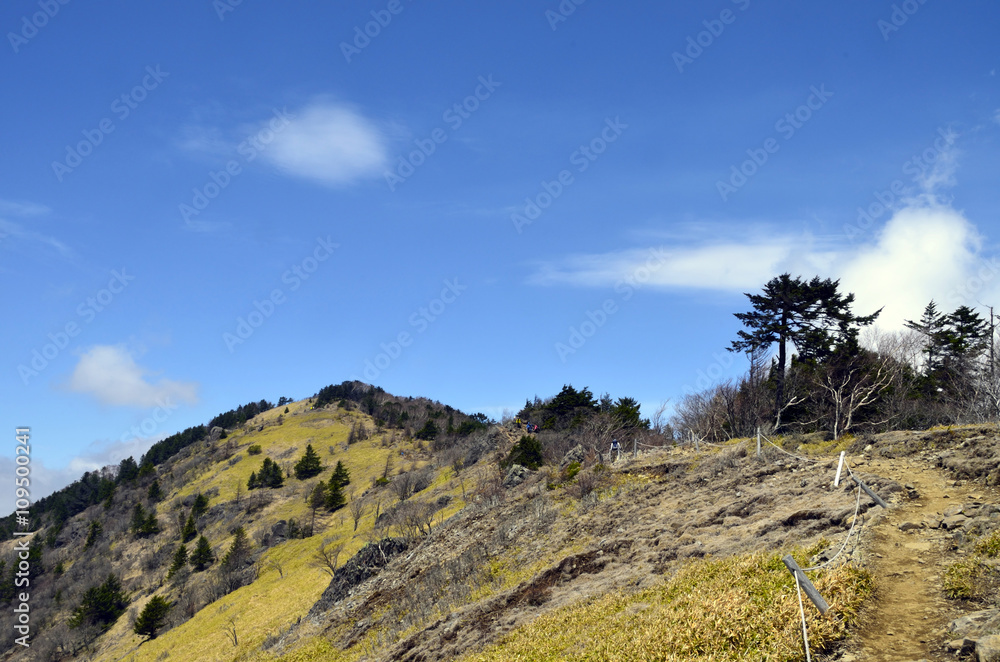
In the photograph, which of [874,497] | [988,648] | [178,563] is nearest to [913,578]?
[988,648]

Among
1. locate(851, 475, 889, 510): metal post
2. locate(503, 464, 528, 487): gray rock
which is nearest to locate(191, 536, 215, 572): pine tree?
locate(503, 464, 528, 487): gray rock

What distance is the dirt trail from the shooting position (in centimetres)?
896

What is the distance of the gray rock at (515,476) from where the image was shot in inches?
1533

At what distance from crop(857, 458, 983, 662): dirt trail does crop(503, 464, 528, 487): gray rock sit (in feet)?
84.9

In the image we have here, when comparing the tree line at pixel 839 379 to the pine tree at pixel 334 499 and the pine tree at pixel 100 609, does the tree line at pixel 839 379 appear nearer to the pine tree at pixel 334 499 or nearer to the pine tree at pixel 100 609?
the pine tree at pixel 334 499

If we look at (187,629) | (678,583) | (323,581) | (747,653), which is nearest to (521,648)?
(678,583)

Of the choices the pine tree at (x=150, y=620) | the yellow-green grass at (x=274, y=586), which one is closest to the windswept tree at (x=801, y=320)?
the yellow-green grass at (x=274, y=586)

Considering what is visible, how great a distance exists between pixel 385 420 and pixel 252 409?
180ft

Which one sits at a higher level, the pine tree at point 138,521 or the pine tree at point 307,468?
the pine tree at point 307,468

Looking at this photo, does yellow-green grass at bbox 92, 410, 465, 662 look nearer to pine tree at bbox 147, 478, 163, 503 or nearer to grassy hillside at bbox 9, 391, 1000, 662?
grassy hillside at bbox 9, 391, 1000, 662

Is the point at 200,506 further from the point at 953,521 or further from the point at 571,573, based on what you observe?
the point at 953,521

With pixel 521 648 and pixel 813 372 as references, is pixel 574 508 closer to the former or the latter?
pixel 521 648

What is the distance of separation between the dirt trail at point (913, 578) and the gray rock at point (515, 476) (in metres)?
25.9

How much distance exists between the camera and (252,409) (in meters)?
171
